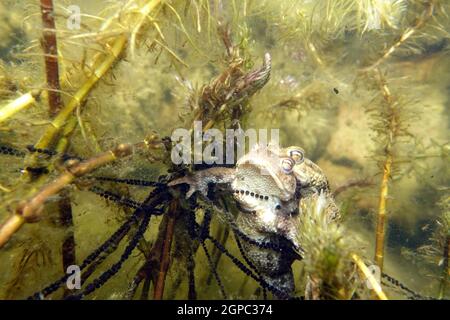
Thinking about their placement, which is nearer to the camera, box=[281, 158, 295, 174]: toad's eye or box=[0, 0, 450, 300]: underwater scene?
box=[0, 0, 450, 300]: underwater scene

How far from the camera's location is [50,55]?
2088 mm

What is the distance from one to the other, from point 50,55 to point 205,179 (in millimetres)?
1491

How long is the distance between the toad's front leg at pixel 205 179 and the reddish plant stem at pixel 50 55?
3.57ft

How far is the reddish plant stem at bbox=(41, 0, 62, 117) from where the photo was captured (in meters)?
2.02

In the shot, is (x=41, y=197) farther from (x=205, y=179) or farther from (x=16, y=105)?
(x=205, y=179)

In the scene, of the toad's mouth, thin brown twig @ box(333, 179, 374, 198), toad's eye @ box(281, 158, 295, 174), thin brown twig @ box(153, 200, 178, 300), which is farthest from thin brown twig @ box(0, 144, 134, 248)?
thin brown twig @ box(333, 179, 374, 198)

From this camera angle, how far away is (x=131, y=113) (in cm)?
549

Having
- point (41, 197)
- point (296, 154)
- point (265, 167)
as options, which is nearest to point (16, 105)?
point (41, 197)

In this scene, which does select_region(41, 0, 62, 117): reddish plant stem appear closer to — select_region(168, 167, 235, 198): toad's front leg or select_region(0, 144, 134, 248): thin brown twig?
select_region(0, 144, 134, 248): thin brown twig

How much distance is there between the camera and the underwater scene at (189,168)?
2082mm

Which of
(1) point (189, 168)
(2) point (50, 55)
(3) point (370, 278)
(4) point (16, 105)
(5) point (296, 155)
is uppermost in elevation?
(2) point (50, 55)
